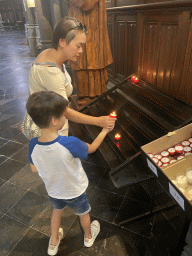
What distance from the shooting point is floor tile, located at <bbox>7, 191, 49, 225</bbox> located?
2.41 metres

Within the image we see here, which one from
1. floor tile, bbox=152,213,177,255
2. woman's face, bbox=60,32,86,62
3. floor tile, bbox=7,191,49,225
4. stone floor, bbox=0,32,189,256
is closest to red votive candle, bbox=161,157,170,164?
stone floor, bbox=0,32,189,256

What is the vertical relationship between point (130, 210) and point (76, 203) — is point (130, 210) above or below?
below

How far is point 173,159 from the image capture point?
1.87m

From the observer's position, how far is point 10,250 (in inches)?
82.1

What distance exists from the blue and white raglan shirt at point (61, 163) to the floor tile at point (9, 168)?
180 cm

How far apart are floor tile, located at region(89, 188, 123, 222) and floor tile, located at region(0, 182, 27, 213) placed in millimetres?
1036

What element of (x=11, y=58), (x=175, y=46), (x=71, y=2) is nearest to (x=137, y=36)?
(x=175, y=46)

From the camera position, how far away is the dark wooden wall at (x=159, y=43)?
2.29 meters

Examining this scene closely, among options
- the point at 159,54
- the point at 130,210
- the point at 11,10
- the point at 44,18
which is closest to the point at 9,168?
the point at 130,210

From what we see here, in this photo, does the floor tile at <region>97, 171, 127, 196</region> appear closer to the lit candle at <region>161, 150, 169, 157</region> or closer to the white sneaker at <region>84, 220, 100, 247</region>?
the white sneaker at <region>84, 220, 100, 247</region>

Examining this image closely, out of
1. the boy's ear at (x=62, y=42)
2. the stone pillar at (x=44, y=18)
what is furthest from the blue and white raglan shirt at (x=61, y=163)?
the stone pillar at (x=44, y=18)

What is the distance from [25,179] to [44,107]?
84.2 inches

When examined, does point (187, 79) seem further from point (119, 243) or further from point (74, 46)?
point (119, 243)

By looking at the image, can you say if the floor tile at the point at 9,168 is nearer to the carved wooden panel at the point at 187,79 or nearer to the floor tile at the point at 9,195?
the floor tile at the point at 9,195
